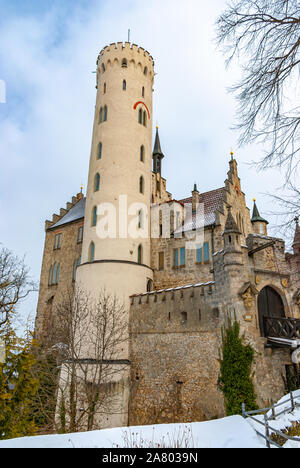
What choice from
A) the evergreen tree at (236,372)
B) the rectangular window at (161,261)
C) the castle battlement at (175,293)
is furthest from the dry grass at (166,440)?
the rectangular window at (161,261)

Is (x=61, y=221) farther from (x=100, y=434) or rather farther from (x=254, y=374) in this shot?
(x=100, y=434)

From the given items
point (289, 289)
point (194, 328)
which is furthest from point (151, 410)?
point (289, 289)

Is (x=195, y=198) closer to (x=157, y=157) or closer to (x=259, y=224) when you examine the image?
(x=259, y=224)

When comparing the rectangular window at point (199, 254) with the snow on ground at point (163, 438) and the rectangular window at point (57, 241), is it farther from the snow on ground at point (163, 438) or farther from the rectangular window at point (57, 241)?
the rectangular window at point (57, 241)

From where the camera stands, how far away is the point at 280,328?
16234mm

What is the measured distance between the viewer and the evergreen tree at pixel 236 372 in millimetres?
14055

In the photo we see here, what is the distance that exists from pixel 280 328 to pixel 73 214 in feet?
78.3

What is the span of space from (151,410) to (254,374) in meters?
6.77

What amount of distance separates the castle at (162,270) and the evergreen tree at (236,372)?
1.35 ft

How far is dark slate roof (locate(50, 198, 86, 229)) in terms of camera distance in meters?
33.2

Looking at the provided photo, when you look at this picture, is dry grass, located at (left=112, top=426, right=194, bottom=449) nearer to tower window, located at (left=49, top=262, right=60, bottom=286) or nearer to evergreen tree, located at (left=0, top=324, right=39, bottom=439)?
evergreen tree, located at (left=0, top=324, right=39, bottom=439)

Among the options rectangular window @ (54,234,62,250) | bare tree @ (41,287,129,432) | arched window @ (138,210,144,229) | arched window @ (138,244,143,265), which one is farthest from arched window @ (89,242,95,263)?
rectangular window @ (54,234,62,250)

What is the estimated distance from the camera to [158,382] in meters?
18.7

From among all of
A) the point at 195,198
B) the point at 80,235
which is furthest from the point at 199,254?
the point at 80,235
